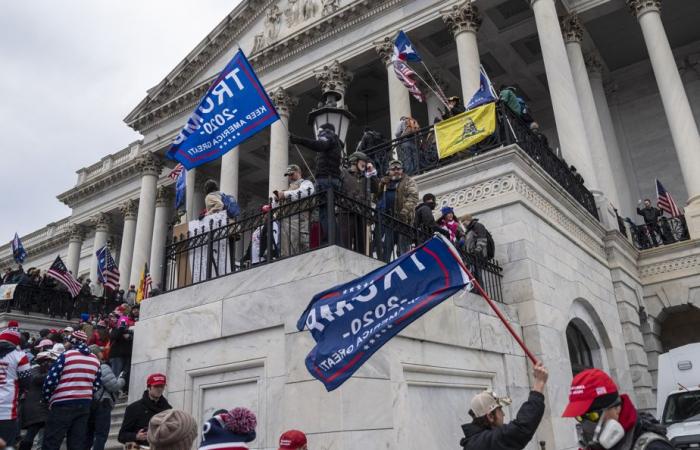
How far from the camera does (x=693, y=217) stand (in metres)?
17.1

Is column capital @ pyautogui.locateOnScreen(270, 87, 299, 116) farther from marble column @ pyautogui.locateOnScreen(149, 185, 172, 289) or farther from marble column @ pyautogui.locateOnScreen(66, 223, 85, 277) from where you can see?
marble column @ pyautogui.locateOnScreen(66, 223, 85, 277)

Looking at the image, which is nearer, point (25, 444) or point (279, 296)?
point (279, 296)

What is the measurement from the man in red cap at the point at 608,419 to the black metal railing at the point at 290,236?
397 centimetres

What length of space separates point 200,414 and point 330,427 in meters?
2.20

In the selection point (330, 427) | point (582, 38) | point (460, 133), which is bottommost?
point (330, 427)

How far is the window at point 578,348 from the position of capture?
12.0 meters

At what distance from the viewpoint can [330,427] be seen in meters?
5.87

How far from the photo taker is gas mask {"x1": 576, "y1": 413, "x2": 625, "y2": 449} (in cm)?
306

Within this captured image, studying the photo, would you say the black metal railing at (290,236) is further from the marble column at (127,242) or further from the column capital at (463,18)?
the marble column at (127,242)

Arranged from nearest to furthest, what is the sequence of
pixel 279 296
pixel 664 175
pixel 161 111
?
pixel 279 296, pixel 664 175, pixel 161 111

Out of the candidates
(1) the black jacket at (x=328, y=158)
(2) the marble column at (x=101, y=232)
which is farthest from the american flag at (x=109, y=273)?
(1) the black jacket at (x=328, y=158)

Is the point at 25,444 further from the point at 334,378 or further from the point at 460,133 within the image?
the point at 460,133

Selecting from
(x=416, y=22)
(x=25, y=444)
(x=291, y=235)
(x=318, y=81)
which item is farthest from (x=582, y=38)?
(x=25, y=444)

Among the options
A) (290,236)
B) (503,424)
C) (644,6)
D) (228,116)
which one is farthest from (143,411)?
(644,6)
